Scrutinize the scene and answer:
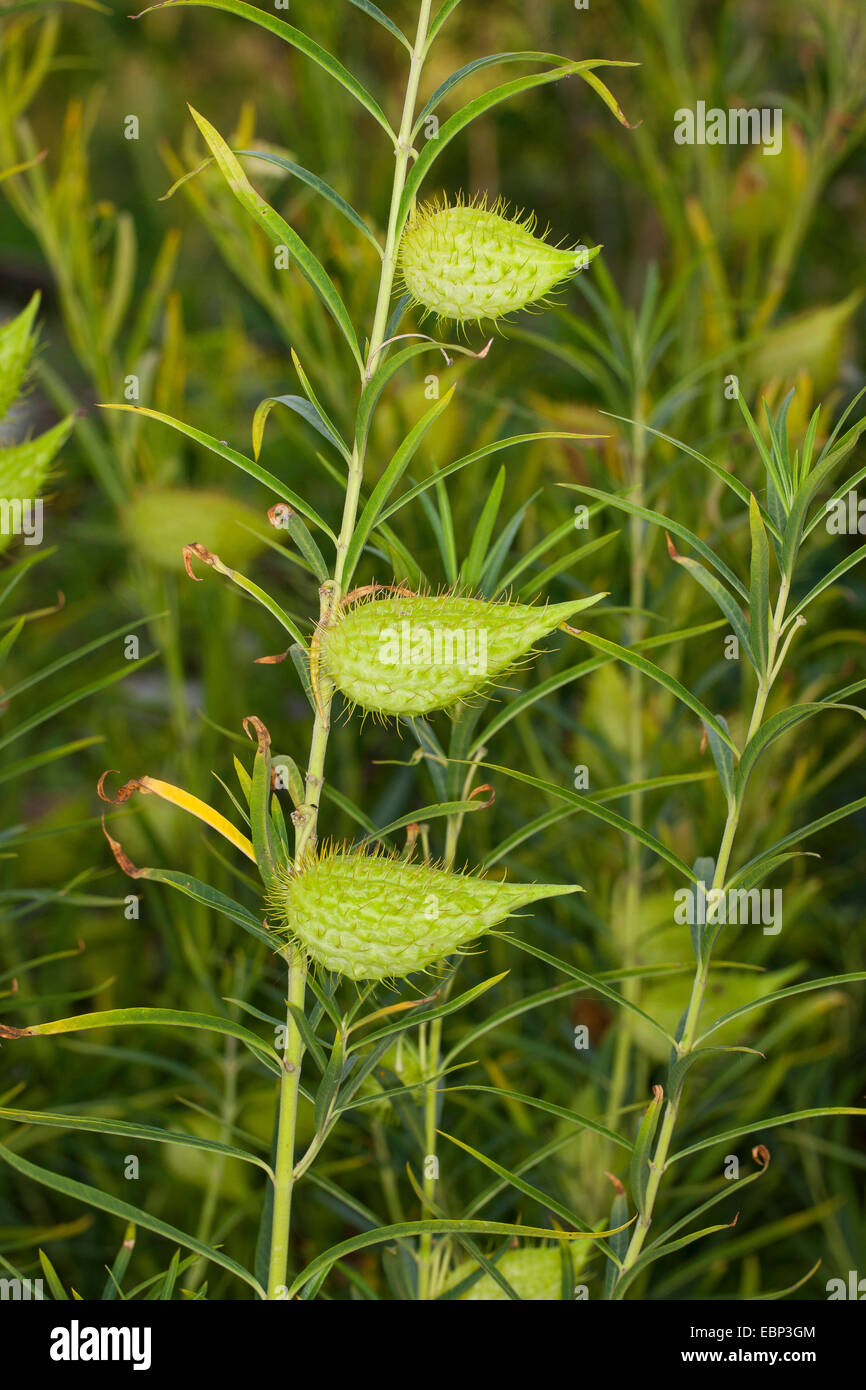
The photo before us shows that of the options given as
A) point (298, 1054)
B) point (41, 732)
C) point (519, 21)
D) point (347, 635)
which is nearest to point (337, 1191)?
point (298, 1054)

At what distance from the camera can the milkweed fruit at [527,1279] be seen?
0.33 m

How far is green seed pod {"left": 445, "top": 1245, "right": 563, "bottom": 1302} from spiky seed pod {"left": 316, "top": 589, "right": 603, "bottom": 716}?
192mm

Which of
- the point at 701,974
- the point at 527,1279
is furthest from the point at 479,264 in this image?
the point at 527,1279

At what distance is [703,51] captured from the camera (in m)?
1.10

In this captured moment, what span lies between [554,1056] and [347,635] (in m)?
0.28

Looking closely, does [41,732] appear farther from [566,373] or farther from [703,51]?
[703,51]

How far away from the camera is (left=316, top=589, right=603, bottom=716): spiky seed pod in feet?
0.80

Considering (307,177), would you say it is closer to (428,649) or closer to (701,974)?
(428,649)

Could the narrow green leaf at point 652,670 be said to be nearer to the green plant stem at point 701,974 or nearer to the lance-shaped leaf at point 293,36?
the green plant stem at point 701,974

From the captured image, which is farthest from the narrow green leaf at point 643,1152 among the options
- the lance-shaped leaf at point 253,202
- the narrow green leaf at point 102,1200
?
the lance-shaped leaf at point 253,202

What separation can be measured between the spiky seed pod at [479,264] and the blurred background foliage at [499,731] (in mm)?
66

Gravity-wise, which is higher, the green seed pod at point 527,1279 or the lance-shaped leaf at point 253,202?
the lance-shaped leaf at point 253,202

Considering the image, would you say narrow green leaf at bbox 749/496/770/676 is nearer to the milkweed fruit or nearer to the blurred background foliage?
the blurred background foliage

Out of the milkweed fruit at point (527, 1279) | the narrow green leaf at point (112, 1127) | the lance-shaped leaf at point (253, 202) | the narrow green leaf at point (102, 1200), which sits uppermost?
the lance-shaped leaf at point (253, 202)
